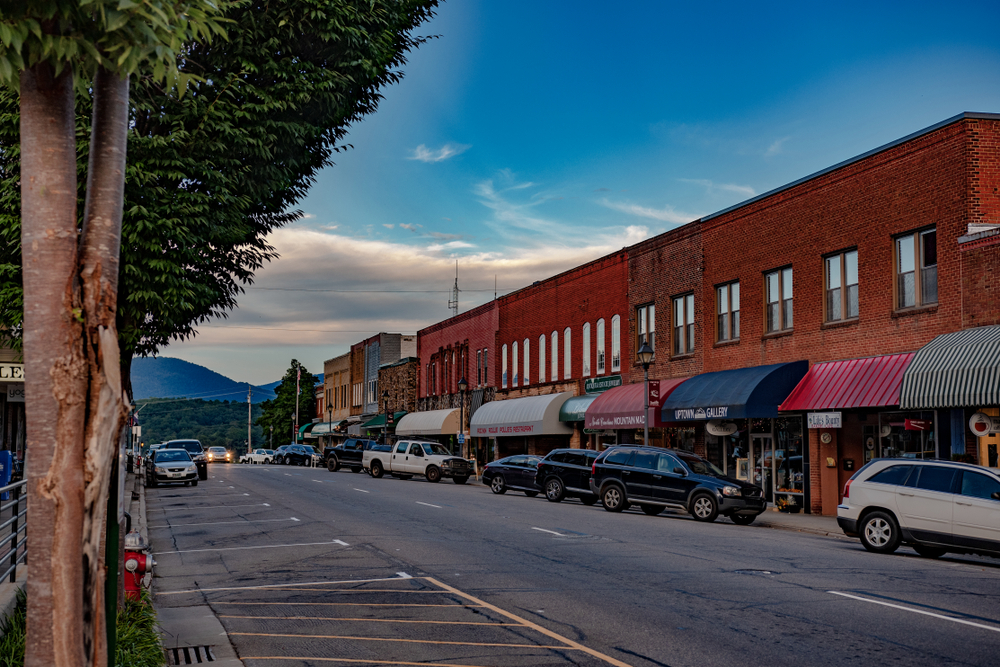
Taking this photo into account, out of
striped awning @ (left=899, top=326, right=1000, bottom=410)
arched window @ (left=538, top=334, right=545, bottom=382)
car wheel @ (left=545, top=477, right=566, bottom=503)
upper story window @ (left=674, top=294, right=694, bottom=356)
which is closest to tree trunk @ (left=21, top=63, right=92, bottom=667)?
striped awning @ (left=899, top=326, right=1000, bottom=410)

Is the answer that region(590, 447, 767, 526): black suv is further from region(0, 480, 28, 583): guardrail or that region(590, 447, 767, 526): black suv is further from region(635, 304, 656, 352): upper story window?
region(0, 480, 28, 583): guardrail

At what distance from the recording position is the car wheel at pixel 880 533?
1635 centimetres

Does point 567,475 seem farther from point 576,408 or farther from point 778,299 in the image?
point 576,408

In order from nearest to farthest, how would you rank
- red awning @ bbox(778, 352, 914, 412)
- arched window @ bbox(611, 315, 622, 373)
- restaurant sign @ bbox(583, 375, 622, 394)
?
red awning @ bbox(778, 352, 914, 412)
restaurant sign @ bbox(583, 375, 622, 394)
arched window @ bbox(611, 315, 622, 373)

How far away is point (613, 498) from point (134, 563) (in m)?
17.9

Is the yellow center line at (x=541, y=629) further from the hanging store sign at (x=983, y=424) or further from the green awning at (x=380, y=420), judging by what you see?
the green awning at (x=380, y=420)

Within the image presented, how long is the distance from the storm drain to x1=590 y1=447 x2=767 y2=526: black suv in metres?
16.0

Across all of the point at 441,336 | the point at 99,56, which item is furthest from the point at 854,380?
the point at 441,336

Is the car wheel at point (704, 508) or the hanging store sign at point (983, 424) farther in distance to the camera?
the car wheel at point (704, 508)

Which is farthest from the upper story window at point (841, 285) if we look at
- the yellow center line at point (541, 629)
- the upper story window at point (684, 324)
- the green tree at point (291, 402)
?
the green tree at point (291, 402)

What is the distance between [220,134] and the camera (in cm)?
1095

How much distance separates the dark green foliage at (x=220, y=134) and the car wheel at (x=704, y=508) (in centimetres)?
1454

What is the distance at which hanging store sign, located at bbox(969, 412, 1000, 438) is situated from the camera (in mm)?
19484

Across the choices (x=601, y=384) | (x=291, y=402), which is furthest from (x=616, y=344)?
(x=291, y=402)
